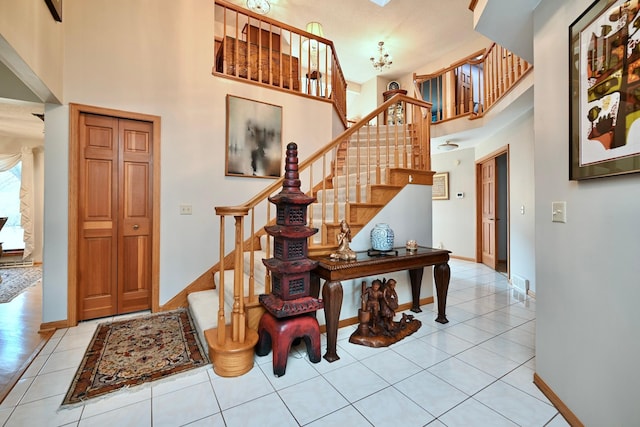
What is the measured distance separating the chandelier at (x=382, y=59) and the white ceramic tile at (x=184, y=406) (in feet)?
20.6

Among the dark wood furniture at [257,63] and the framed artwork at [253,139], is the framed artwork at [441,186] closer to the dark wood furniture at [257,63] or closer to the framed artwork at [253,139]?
the dark wood furniture at [257,63]

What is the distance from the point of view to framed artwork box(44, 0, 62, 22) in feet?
7.12

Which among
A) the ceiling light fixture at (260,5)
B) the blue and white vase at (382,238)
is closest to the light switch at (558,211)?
the blue and white vase at (382,238)

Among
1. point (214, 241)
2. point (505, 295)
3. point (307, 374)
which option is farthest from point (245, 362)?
point (505, 295)

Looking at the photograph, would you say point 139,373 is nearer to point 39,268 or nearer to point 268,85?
point 268,85

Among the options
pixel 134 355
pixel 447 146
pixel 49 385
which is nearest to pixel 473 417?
pixel 134 355

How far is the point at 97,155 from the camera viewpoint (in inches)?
105

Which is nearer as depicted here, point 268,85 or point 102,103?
Result: point 102,103

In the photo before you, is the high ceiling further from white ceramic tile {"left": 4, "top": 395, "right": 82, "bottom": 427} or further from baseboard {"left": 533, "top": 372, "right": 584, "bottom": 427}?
white ceramic tile {"left": 4, "top": 395, "right": 82, "bottom": 427}

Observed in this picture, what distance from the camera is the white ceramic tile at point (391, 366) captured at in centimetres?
181

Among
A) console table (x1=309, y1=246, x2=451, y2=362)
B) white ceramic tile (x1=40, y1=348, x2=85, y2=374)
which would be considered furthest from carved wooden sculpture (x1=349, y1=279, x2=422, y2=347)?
white ceramic tile (x1=40, y1=348, x2=85, y2=374)

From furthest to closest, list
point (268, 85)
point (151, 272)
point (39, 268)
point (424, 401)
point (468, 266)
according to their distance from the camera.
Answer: point (468, 266)
point (39, 268)
point (268, 85)
point (151, 272)
point (424, 401)

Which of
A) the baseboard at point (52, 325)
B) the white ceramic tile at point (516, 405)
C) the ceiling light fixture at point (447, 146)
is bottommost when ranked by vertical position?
the white ceramic tile at point (516, 405)

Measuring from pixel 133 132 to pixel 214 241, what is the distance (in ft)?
4.63
